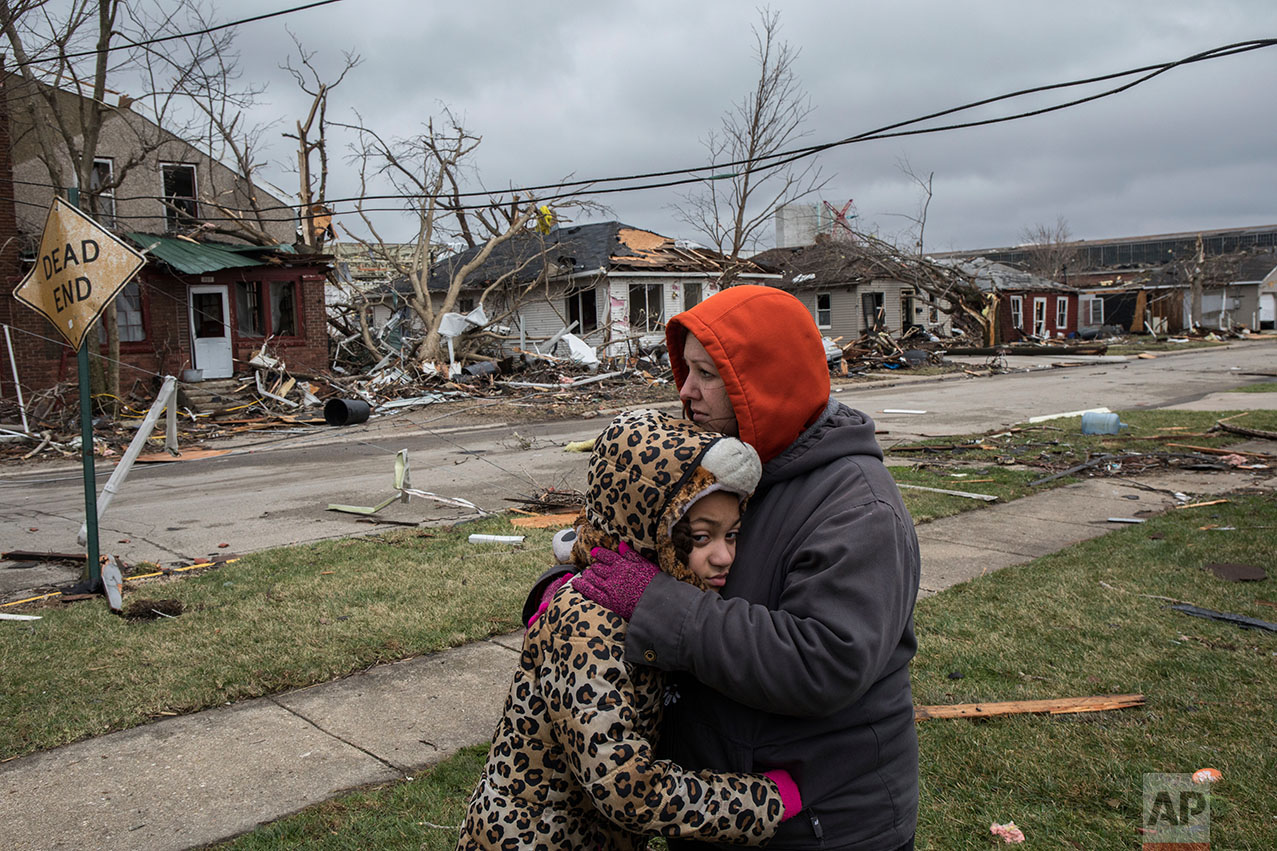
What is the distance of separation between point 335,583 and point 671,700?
509cm

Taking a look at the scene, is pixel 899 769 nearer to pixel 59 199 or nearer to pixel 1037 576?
pixel 1037 576

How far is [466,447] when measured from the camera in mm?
14562

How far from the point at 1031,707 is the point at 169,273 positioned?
23.5m

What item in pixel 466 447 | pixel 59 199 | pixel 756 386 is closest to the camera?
pixel 756 386

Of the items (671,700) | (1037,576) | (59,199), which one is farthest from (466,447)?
(671,700)

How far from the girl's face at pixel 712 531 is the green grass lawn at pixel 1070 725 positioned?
80.5 inches

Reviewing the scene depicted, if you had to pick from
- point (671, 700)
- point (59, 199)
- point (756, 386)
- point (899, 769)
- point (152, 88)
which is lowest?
point (899, 769)

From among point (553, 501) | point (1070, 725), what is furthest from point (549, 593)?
point (553, 501)

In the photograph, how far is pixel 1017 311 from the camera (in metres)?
47.2

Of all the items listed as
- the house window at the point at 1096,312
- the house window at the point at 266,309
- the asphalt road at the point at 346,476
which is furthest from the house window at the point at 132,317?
the house window at the point at 1096,312

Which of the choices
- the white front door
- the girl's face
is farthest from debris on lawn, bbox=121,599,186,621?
the white front door

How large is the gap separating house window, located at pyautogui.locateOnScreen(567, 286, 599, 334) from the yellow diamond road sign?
1024 inches

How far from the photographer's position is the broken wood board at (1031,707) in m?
4.11

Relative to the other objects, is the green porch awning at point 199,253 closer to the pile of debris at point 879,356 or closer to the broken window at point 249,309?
the broken window at point 249,309
